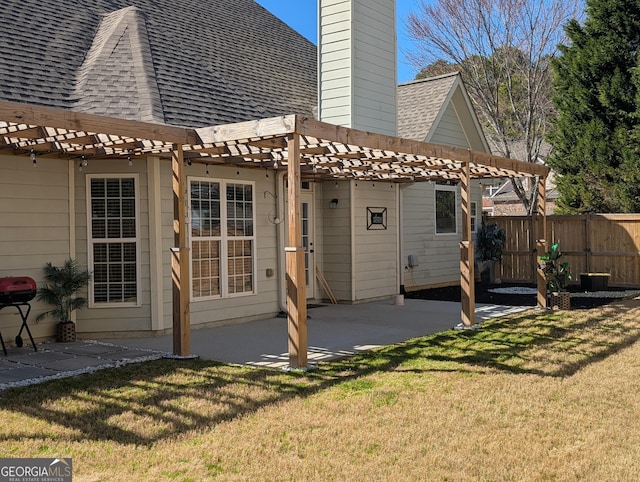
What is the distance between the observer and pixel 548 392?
526 cm

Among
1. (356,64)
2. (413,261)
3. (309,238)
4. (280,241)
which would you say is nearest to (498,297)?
→ (413,261)

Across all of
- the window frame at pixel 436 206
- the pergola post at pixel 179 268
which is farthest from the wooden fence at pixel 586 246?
the pergola post at pixel 179 268

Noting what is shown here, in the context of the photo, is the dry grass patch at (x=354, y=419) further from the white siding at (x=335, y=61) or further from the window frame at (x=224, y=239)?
the white siding at (x=335, y=61)

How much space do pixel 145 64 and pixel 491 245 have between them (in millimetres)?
9238

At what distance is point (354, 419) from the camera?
4.59 metres

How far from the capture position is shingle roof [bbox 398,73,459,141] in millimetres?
13742

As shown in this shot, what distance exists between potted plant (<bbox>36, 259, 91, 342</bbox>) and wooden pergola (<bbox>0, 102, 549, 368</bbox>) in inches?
56.9

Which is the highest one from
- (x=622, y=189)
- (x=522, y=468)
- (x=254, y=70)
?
(x=254, y=70)

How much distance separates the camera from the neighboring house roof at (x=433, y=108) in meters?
13.8

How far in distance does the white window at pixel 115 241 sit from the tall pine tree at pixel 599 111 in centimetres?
1130

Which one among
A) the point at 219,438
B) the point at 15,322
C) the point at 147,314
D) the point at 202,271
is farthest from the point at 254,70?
the point at 219,438

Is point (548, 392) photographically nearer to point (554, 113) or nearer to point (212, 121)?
point (212, 121)

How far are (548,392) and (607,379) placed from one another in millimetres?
816

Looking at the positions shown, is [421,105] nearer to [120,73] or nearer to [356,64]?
[356,64]
